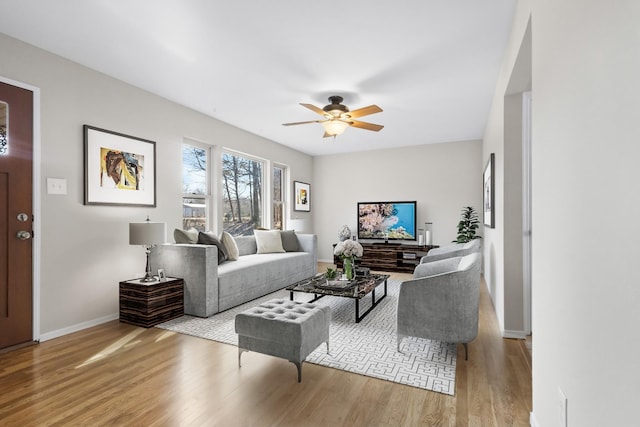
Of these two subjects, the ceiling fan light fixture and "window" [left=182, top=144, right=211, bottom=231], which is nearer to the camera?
the ceiling fan light fixture

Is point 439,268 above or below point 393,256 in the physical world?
above

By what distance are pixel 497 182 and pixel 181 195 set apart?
149 inches

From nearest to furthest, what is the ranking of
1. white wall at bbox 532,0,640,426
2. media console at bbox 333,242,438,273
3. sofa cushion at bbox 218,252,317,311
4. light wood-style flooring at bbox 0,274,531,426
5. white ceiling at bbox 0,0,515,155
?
white wall at bbox 532,0,640,426, light wood-style flooring at bbox 0,274,531,426, white ceiling at bbox 0,0,515,155, sofa cushion at bbox 218,252,317,311, media console at bbox 333,242,438,273

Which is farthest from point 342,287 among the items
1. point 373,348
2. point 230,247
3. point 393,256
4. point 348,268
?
point 393,256

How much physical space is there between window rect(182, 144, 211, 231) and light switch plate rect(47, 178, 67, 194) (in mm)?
1455

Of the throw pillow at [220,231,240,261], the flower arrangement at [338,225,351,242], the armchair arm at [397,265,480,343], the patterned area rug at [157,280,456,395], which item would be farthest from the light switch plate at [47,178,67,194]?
the flower arrangement at [338,225,351,242]

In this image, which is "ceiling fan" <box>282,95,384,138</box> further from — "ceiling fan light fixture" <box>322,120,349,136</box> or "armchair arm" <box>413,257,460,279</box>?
"armchair arm" <box>413,257,460,279</box>

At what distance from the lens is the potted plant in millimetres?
5406

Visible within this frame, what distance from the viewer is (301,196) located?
6992mm

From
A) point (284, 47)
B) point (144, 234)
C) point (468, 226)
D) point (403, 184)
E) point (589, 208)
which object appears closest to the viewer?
point (589, 208)

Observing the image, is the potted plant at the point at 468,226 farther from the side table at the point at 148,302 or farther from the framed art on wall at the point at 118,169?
the framed art on wall at the point at 118,169

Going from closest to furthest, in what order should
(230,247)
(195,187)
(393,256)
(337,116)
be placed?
(337,116), (230,247), (195,187), (393,256)

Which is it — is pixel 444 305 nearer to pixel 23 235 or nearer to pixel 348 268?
pixel 348 268

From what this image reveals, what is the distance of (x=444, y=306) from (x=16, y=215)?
350 centimetres
